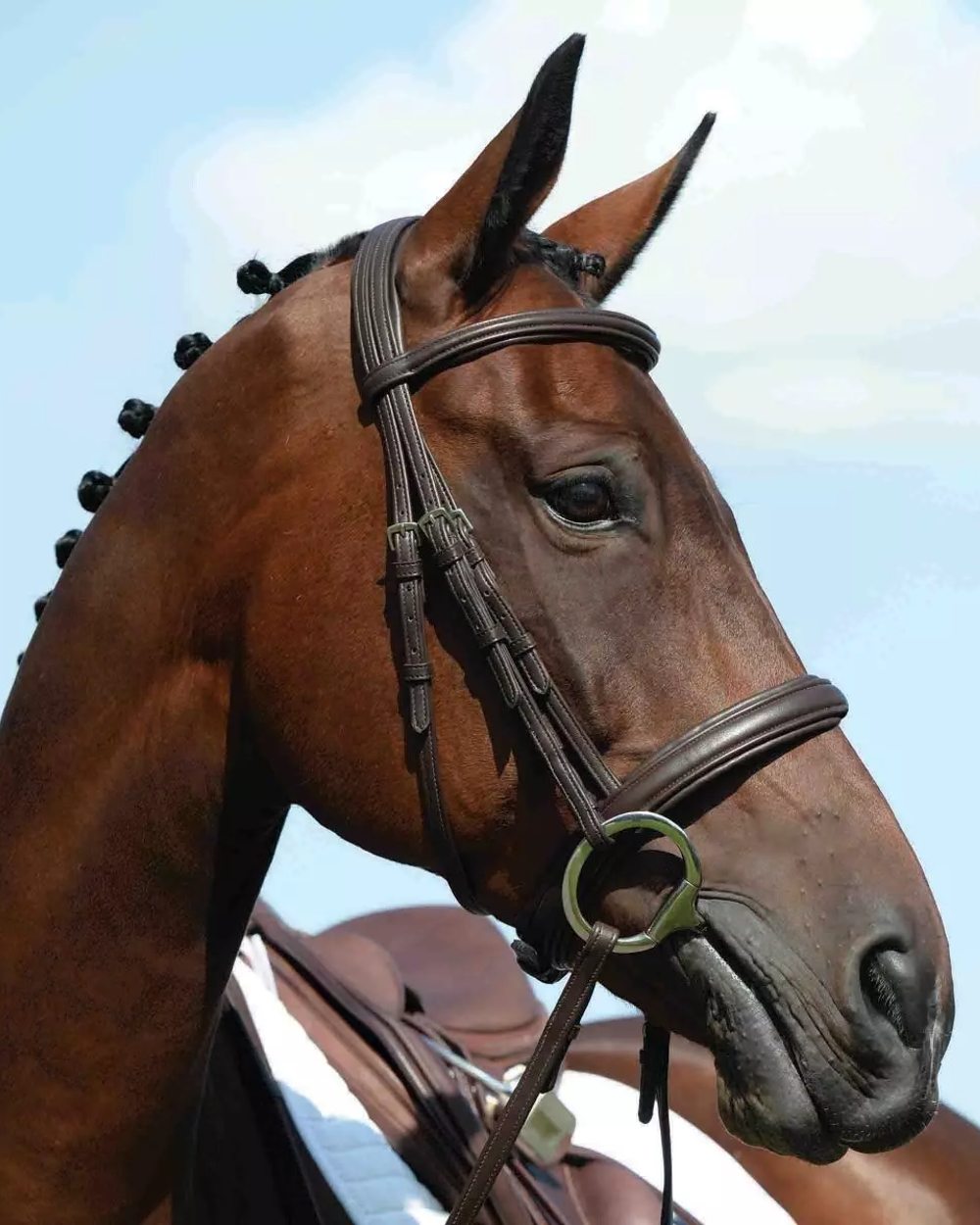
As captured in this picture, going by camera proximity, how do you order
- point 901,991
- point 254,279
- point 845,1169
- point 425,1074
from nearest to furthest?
1. point 901,991
2. point 254,279
3. point 425,1074
4. point 845,1169

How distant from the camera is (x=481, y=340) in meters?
2.41

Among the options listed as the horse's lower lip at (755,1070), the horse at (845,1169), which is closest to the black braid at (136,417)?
the horse's lower lip at (755,1070)

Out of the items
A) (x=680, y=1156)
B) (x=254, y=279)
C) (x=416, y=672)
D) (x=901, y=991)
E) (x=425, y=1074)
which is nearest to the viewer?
(x=901, y=991)

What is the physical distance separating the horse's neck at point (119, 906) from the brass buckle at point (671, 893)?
22.1 inches

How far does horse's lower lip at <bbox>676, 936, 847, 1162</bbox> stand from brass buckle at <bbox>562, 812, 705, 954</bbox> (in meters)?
0.04

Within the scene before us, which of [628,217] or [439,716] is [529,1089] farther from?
[628,217]

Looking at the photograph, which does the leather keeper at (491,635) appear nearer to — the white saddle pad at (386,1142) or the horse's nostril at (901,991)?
the horse's nostril at (901,991)

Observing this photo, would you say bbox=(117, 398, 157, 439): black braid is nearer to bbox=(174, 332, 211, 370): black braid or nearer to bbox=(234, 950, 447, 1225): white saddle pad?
bbox=(174, 332, 211, 370): black braid

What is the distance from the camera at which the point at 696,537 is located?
236 centimetres

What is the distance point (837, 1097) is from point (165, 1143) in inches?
41.3

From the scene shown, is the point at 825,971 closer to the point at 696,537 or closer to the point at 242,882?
the point at 696,537

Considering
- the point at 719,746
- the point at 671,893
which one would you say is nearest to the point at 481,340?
the point at 719,746

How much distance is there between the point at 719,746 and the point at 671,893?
212 millimetres

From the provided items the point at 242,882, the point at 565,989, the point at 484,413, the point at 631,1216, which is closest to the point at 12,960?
the point at 242,882
